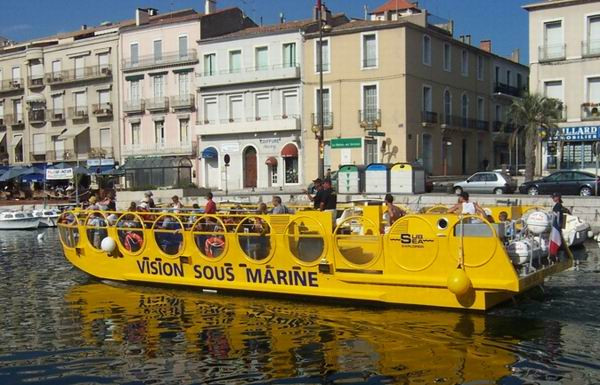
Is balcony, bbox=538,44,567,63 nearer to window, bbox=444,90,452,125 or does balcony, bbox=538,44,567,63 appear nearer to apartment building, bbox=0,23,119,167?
window, bbox=444,90,452,125

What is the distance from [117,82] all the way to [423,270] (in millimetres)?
48720

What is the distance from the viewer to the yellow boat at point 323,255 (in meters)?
11.6

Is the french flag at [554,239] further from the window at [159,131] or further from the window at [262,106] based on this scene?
the window at [159,131]

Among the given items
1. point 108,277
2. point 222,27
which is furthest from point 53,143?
point 108,277

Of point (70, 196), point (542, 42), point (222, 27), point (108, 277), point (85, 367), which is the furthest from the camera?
point (222, 27)

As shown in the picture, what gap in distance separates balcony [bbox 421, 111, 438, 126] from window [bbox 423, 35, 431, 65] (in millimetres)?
3370

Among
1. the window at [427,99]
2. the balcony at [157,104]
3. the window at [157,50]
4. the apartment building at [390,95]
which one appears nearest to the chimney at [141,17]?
the window at [157,50]

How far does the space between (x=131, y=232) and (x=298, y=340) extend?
235 inches

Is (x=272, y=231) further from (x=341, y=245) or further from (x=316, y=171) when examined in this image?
(x=316, y=171)

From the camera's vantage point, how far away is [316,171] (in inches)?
1873

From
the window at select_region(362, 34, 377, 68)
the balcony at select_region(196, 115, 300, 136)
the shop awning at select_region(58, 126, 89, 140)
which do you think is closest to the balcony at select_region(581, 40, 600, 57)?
the window at select_region(362, 34, 377, 68)

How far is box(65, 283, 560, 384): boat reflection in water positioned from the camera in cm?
939

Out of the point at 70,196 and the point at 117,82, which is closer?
the point at 70,196

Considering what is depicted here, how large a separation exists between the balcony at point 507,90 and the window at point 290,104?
706 inches
